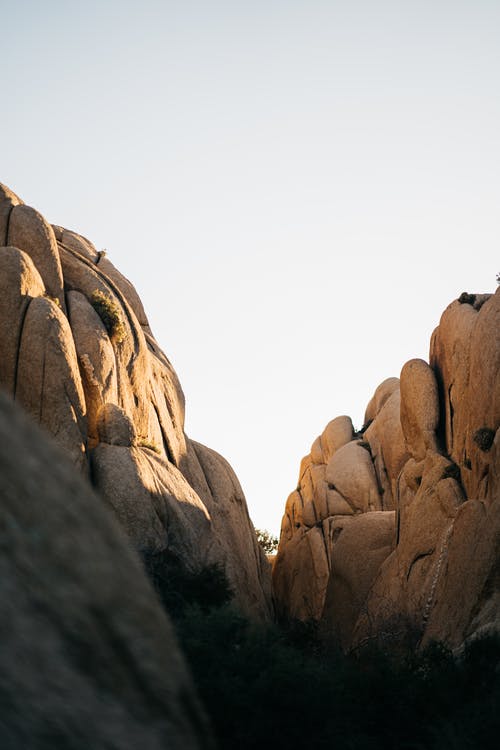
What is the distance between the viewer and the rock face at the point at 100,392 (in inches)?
1206

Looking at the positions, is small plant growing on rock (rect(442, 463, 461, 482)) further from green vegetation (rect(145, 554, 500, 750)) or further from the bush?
green vegetation (rect(145, 554, 500, 750))

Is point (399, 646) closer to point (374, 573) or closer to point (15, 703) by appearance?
point (374, 573)

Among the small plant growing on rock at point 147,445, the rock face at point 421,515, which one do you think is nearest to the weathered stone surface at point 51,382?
the small plant growing on rock at point 147,445

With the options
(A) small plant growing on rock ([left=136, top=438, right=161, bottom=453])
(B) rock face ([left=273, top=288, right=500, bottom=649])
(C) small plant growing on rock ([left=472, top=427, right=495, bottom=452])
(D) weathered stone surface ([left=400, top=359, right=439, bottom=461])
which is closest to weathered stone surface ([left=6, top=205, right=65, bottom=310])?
(A) small plant growing on rock ([left=136, top=438, right=161, bottom=453])

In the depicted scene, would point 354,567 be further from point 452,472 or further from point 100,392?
point 100,392

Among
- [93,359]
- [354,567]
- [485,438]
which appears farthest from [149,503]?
[354,567]

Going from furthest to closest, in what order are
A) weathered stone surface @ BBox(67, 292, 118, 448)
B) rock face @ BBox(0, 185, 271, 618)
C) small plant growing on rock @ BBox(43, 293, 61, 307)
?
small plant growing on rock @ BBox(43, 293, 61, 307) → weathered stone surface @ BBox(67, 292, 118, 448) → rock face @ BBox(0, 185, 271, 618)

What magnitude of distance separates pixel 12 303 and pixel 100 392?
5045mm

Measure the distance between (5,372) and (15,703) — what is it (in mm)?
25690

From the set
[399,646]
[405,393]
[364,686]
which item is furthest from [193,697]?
[405,393]

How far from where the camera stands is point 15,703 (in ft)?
21.4

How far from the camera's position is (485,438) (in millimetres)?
34781

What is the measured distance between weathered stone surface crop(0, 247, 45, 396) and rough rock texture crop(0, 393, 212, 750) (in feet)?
82.0

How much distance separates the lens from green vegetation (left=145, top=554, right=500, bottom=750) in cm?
1478
